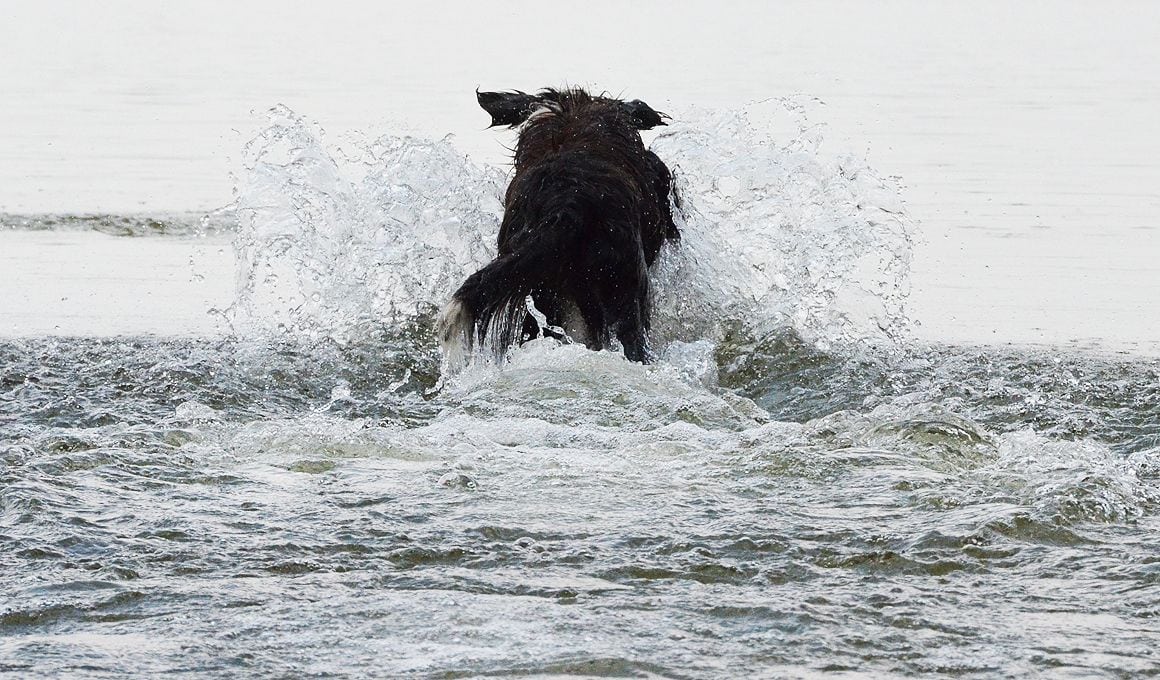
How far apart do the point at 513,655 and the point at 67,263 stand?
6.67 m

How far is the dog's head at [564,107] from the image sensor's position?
6535 mm

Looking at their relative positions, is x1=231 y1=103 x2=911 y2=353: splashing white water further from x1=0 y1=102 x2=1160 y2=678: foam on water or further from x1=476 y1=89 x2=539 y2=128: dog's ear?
x1=476 y1=89 x2=539 y2=128: dog's ear

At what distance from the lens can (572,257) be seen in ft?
18.4

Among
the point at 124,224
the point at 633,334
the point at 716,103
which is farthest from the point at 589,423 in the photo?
the point at 716,103

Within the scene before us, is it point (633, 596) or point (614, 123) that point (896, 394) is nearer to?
point (614, 123)

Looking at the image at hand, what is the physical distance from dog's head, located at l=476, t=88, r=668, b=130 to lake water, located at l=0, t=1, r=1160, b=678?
495 mm

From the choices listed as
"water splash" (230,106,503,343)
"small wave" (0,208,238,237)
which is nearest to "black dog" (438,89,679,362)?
"water splash" (230,106,503,343)

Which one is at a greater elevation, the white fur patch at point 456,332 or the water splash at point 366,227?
the water splash at point 366,227

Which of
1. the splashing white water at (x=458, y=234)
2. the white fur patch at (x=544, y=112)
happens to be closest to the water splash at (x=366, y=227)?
the splashing white water at (x=458, y=234)

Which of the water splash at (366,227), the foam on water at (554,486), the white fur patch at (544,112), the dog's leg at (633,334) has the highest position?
the white fur patch at (544,112)

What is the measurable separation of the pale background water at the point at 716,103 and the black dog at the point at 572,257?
5.45 feet

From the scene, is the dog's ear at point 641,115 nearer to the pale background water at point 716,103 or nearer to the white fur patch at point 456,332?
the pale background water at point 716,103

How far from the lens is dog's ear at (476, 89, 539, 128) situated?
682cm

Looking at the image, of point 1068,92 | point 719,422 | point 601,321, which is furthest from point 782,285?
point 1068,92
